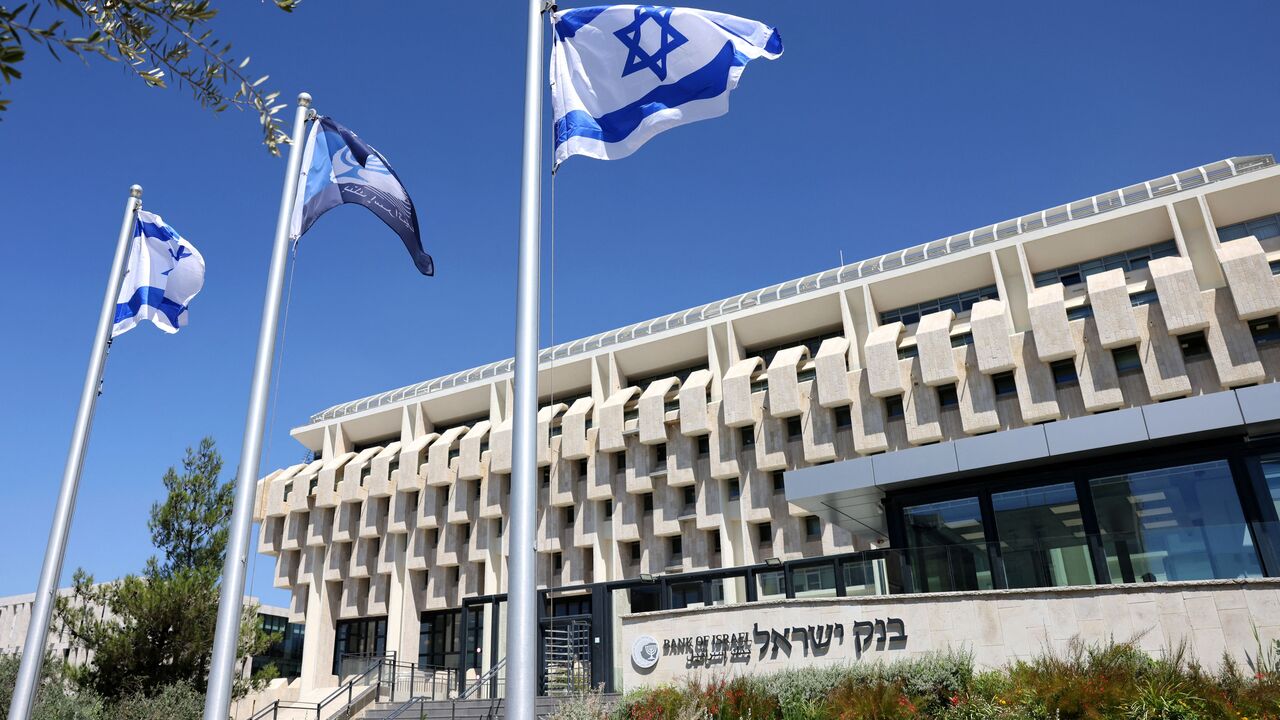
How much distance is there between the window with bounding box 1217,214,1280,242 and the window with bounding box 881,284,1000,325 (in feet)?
26.7

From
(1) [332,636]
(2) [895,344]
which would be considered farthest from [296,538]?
(2) [895,344]

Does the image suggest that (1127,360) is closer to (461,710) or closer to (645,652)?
(645,652)

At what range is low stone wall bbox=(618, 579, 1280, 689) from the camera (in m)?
14.7

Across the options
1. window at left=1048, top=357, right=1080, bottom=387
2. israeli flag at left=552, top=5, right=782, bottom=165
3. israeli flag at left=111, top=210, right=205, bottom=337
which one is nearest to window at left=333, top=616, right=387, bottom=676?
window at left=1048, top=357, right=1080, bottom=387

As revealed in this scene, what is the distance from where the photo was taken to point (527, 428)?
23.9 ft

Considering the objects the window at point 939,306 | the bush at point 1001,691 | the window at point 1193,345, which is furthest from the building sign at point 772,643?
the window at point 939,306

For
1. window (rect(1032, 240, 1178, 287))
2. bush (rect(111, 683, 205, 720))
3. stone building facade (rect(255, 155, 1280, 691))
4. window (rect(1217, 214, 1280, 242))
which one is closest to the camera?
stone building facade (rect(255, 155, 1280, 691))

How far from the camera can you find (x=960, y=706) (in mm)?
14117

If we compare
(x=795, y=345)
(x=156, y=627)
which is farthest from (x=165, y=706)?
(x=795, y=345)

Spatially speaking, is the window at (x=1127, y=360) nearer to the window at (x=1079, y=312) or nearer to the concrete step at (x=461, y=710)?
the window at (x=1079, y=312)

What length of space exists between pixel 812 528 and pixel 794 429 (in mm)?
4281

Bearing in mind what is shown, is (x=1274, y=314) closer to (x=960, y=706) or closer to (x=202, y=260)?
(x=960, y=706)

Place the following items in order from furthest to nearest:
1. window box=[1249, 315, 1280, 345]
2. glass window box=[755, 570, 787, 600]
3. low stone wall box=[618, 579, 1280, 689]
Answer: window box=[1249, 315, 1280, 345], glass window box=[755, 570, 787, 600], low stone wall box=[618, 579, 1280, 689]

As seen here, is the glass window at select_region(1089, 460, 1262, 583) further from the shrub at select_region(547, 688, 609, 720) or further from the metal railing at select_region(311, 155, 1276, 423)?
the metal railing at select_region(311, 155, 1276, 423)
